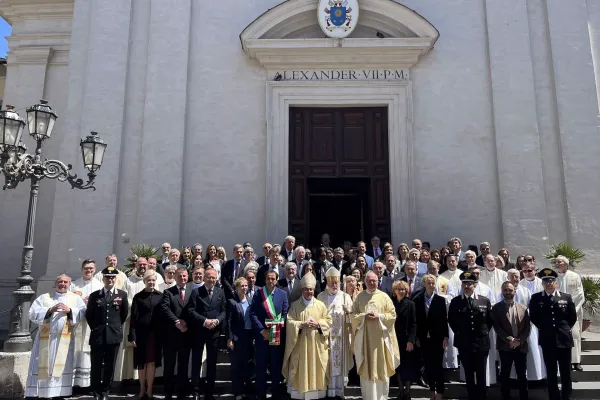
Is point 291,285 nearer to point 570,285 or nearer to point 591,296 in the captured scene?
point 570,285

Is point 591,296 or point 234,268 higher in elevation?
point 234,268

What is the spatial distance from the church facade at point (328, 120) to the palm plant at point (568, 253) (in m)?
0.34

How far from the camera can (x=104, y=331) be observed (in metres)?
7.03

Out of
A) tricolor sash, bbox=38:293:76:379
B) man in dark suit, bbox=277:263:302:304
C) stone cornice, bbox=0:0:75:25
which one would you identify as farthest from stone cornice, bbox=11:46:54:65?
man in dark suit, bbox=277:263:302:304

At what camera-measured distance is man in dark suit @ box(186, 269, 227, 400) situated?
6.93 m

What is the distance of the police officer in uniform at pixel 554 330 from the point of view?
265 inches

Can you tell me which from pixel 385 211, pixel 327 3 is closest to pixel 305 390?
pixel 385 211

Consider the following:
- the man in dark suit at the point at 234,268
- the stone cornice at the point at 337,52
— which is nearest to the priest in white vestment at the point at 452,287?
the man in dark suit at the point at 234,268

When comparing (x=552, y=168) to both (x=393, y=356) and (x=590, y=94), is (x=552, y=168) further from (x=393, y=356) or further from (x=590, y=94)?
(x=393, y=356)

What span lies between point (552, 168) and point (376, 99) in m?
4.54

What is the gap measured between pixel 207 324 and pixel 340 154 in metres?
6.80

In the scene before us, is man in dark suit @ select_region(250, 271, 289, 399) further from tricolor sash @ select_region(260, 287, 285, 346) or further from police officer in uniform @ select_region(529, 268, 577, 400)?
police officer in uniform @ select_region(529, 268, 577, 400)

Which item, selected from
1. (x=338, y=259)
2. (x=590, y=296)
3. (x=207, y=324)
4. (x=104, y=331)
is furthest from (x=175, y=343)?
(x=590, y=296)

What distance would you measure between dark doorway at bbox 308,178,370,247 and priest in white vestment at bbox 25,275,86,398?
6896mm
